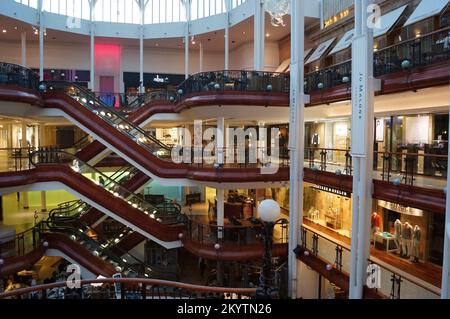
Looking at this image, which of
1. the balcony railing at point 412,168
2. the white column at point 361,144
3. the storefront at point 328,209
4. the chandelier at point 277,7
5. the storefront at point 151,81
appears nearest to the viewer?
the balcony railing at point 412,168

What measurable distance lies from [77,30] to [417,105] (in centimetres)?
2224

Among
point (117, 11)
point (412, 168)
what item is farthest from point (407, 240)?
point (117, 11)

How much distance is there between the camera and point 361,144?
10.9 m

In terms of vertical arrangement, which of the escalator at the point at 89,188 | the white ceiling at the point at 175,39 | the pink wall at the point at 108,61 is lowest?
the escalator at the point at 89,188

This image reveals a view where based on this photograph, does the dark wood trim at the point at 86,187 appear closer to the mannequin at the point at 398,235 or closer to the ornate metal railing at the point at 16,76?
the ornate metal railing at the point at 16,76

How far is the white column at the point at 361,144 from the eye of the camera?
10891 millimetres

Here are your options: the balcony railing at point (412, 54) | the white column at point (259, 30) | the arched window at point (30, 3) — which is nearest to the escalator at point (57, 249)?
the balcony railing at point (412, 54)

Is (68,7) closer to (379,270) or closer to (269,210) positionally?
(379,270)

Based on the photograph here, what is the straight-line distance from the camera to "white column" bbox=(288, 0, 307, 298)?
49.9ft

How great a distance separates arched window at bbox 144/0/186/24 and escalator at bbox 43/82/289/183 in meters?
14.1

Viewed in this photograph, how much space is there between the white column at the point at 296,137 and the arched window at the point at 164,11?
52.8ft

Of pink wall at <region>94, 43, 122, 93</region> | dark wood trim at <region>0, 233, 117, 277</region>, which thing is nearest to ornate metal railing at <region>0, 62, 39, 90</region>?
dark wood trim at <region>0, 233, 117, 277</region>

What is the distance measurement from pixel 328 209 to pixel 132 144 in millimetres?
9495

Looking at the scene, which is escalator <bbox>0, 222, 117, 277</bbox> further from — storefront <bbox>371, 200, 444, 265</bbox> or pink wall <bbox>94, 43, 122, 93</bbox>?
pink wall <bbox>94, 43, 122, 93</bbox>
